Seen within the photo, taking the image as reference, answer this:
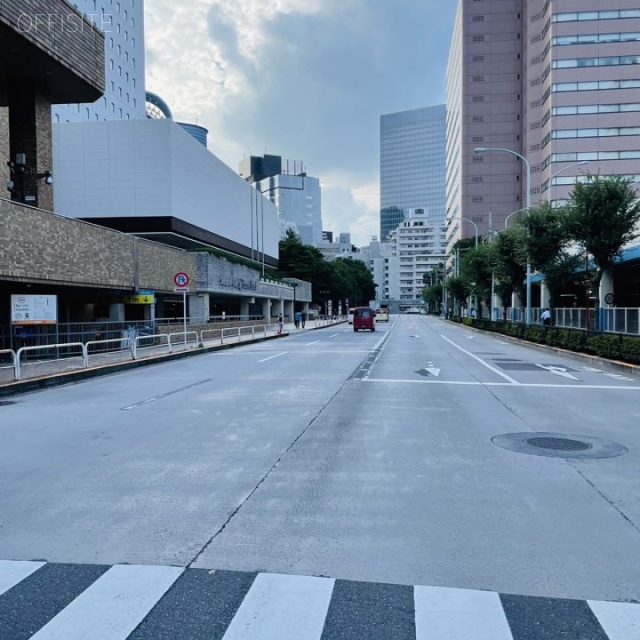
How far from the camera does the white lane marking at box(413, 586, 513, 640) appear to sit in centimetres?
322

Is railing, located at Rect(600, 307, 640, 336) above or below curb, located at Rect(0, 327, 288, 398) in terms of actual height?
above

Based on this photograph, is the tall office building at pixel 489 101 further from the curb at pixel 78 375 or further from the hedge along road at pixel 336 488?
the hedge along road at pixel 336 488

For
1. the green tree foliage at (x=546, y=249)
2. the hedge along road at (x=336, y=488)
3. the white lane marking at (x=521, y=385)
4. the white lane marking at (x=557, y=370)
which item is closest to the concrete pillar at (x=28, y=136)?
the hedge along road at (x=336, y=488)

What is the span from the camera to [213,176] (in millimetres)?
61219

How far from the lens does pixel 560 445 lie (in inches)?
305

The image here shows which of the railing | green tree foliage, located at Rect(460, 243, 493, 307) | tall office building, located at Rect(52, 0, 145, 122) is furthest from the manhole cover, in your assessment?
tall office building, located at Rect(52, 0, 145, 122)

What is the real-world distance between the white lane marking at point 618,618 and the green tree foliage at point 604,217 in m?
25.7

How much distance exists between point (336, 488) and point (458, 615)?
2594 mm

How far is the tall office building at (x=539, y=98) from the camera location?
3093 inches

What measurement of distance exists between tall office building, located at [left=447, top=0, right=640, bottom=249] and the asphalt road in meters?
54.6

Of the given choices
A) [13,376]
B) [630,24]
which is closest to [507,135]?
[630,24]

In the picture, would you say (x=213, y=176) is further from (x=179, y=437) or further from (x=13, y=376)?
(x=179, y=437)

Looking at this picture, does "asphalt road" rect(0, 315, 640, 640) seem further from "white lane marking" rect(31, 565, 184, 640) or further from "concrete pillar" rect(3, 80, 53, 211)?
"concrete pillar" rect(3, 80, 53, 211)

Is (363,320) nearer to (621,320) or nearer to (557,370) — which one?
(621,320)
